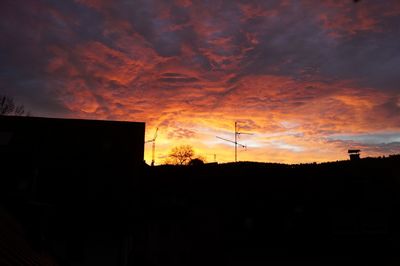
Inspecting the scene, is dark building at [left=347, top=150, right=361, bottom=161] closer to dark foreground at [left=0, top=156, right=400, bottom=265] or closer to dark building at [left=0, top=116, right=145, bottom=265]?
dark foreground at [left=0, top=156, right=400, bottom=265]

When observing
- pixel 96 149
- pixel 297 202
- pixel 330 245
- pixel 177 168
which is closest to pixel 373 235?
pixel 330 245

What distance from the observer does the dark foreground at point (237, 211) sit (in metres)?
15.6

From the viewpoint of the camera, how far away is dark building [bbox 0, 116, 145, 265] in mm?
14219

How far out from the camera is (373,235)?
55.6 ft

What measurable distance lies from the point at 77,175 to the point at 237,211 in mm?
9071

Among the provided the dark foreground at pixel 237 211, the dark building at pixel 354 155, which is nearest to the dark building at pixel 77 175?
the dark foreground at pixel 237 211

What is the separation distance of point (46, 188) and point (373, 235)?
57.3 feet

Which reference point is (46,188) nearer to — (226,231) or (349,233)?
(226,231)

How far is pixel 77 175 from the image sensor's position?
1634 centimetres

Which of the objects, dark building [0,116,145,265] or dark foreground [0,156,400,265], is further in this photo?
dark foreground [0,156,400,265]

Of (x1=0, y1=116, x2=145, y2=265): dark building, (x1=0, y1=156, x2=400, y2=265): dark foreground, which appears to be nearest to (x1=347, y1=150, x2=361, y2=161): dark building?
(x1=0, y1=156, x2=400, y2=265): dark foreground

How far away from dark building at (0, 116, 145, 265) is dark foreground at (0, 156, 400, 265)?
7cm

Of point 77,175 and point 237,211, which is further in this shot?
point 237,211

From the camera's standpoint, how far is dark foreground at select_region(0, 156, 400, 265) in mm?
15578
